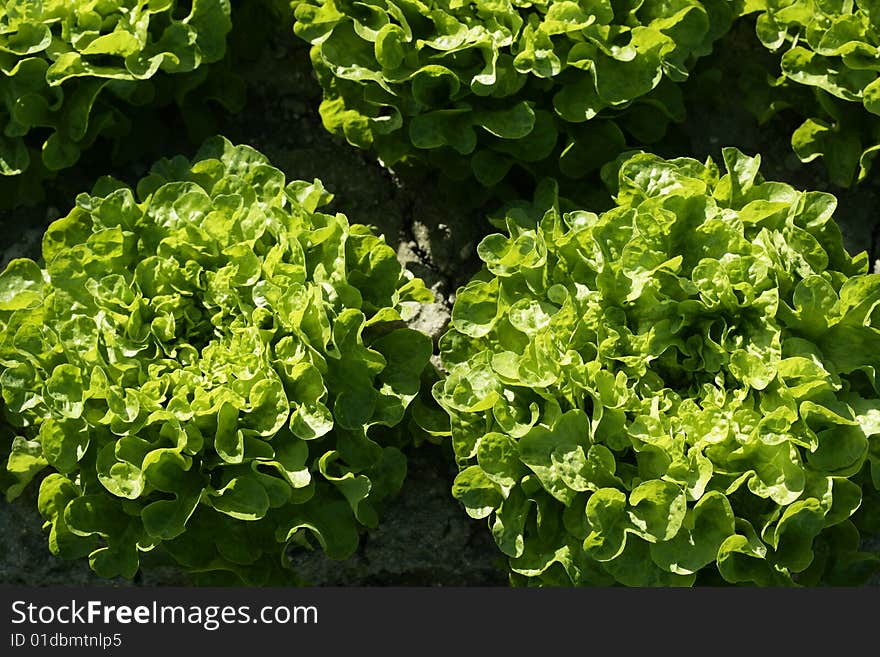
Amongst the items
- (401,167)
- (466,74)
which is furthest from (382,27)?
(401,167)

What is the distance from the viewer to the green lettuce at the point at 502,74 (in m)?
3.54

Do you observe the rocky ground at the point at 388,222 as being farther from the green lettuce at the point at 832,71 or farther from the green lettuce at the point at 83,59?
the green lettuce at the point at 83,59

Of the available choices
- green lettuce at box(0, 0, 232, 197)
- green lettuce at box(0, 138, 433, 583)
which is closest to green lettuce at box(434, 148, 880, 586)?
green lettuce at box(0, 138, 433, 583)

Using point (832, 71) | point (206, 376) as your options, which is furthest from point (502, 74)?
point (206, 376)

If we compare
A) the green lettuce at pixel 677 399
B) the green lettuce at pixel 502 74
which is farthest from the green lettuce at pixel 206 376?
the green lettuce at pixel 502 74

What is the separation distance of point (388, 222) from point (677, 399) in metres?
1.31

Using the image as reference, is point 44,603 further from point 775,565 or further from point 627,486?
point 775,565

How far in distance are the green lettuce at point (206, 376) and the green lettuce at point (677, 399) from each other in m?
0.28

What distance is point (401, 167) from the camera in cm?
407

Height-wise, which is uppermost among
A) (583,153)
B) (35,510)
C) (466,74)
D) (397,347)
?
(466,74)

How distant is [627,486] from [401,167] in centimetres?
144

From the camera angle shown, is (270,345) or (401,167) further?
(401,167)

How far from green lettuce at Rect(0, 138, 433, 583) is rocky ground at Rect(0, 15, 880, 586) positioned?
31 cm

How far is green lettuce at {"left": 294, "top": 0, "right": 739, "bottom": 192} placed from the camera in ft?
11.6
